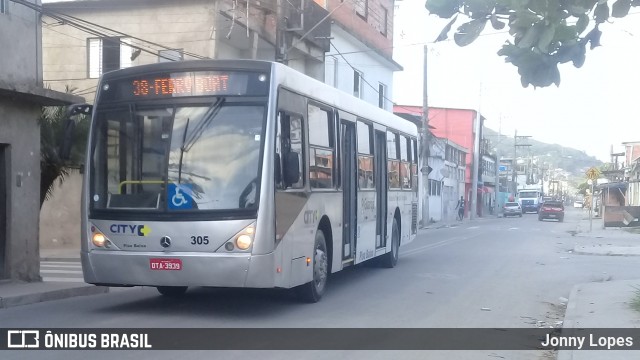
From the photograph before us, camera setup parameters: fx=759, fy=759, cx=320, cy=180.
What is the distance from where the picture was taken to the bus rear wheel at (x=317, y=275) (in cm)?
1177

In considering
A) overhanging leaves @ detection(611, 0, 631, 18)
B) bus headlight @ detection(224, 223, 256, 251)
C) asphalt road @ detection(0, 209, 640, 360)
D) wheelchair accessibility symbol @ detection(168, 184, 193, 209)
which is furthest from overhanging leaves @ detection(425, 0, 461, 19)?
wheelchair accessibility symbol @ detection(168, 184, 193, 209)

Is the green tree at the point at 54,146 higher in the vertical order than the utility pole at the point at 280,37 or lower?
lower

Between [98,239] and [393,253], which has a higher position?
[98,239]

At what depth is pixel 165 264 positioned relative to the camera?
32.8 ft

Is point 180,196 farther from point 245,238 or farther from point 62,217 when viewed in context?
point 62,217

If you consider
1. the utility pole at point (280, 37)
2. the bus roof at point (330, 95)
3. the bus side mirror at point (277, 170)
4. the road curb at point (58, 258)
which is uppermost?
the utility pole at point (280, 37)

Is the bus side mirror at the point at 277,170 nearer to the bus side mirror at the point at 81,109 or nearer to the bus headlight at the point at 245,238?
the bus headlight at the point at 245,238

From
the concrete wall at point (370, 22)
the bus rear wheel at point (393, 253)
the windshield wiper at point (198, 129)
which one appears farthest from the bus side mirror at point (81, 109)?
the concrete wall at point (370, 22)

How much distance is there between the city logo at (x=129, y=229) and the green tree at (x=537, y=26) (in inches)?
229

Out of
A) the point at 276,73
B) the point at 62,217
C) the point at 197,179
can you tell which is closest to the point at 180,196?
the point at 197,179

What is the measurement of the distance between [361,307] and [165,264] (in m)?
3.44

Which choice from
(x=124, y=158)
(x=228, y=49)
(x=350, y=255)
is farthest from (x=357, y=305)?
(x=228, y=49)

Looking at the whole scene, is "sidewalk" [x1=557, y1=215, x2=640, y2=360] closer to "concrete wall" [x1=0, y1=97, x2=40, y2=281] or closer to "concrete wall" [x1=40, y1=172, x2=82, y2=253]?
"concrete wall" [x1=0, y1=97, x2=40, y2=281]

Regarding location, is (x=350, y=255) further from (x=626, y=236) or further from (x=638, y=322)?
(x=626, y=236)
